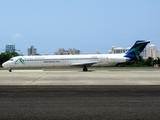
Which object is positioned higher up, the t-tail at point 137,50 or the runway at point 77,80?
the t-tail at point 137,50

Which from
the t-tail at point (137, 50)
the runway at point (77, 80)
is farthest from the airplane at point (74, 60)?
the runway at point (77, 80)

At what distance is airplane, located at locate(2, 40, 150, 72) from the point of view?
42906 mm

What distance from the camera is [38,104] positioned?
364 inches

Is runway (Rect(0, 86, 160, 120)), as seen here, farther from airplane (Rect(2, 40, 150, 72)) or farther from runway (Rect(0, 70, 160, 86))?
airplane (Rect(2, 40, 150, 72))

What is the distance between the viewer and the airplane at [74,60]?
42906mm

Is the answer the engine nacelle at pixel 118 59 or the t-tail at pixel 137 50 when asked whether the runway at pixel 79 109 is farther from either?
the t-tail at pixel 137 50

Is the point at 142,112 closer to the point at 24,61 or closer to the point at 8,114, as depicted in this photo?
the point at 8,114

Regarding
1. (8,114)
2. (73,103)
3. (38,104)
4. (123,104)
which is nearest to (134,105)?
(123,104)

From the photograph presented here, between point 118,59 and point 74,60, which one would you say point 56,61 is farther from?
point 118,59

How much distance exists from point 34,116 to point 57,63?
35.8 metres

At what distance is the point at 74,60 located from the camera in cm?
4369

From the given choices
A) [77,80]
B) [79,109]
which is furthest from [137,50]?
[79,109]

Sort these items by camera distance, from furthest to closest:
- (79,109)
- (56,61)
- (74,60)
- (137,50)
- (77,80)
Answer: (74,60) → (137,50) → (56,61) → (77,80) → (79,109)

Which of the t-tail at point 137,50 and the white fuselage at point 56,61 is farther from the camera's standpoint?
the t-tail at point 137,50
